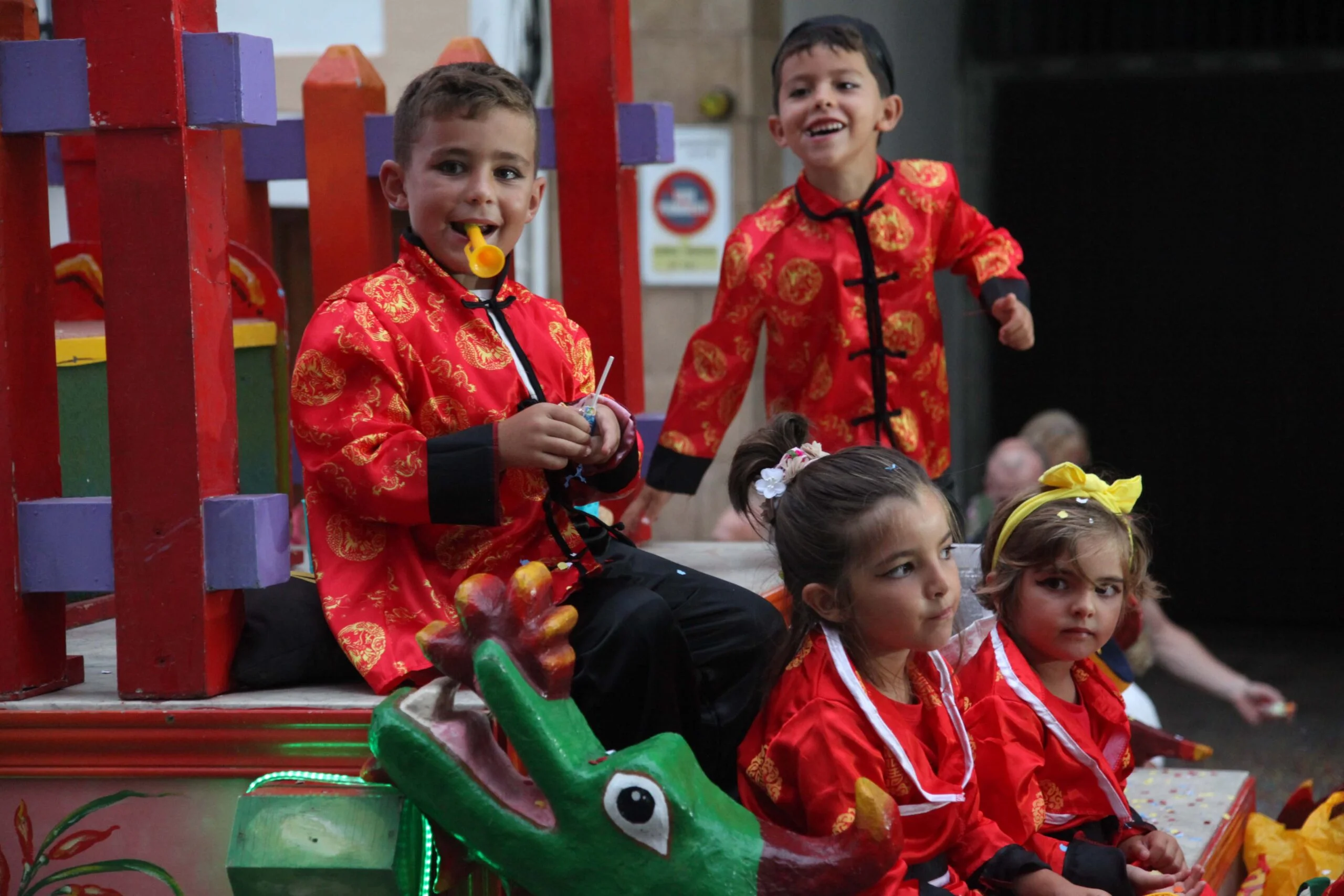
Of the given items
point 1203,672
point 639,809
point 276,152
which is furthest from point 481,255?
point 1203,672

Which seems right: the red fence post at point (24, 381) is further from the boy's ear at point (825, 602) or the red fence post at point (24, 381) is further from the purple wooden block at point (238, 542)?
the boy's ear at point (825, 602)

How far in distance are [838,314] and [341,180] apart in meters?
1.00

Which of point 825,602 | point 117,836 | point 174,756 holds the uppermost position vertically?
point 825,602

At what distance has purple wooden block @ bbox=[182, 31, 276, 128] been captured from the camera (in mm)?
1952

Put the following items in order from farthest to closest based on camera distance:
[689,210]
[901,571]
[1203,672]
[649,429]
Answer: [689,210], [1203,672], [649,429], [901,571]

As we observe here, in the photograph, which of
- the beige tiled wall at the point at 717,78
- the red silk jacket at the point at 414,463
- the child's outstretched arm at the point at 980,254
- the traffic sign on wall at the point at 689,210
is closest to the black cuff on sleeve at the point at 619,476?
the red silk jacket at the point at 414,463

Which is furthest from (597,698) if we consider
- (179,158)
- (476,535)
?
(179,158)

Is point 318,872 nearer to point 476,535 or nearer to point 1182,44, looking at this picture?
point 476,535

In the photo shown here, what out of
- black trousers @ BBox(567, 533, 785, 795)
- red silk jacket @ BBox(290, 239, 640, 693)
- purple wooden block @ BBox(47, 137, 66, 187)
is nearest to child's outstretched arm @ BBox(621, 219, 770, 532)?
black trousers @ BBox(567, 533, 785, 795)

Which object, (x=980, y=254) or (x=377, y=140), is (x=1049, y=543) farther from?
(x=377, y=140)

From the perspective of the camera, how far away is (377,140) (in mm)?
3027

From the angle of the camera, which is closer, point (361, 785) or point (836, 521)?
point (361, 785)

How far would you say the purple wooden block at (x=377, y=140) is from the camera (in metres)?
3.01

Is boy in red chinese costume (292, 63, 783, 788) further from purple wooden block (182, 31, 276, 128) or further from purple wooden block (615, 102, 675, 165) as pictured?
purple wooden block (615, 102, 675, 165)
